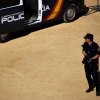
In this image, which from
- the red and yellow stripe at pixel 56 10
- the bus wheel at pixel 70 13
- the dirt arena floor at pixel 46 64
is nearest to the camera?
the dirt arena floor at pixel 46 64

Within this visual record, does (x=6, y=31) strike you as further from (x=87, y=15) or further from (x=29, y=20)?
(x=87, y=15)

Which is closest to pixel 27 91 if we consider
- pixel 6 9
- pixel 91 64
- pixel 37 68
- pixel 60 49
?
pixel 37 68

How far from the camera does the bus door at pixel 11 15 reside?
10602mm

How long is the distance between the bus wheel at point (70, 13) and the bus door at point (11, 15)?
2.36 metres

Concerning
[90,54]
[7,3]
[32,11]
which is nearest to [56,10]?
[32,11]

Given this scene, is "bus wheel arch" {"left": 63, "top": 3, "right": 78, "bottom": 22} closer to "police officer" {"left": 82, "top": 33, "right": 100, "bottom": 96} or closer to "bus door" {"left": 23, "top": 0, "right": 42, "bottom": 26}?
"bus door" {"left": 23, "top": 0, "right": 42, "bottom": 26}

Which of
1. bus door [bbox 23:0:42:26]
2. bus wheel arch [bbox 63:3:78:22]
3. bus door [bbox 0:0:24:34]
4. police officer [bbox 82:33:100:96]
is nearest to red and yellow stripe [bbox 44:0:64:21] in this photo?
bus door [bbox 23:0:42:26]

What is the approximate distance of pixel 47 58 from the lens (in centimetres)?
1012

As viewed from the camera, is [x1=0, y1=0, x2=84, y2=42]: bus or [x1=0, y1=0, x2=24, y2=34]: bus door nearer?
[x1=0, y1=0, x2=24, y2=34]: bus door

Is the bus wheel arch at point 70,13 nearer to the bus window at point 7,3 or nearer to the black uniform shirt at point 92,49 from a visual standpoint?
the bus window at point 7,3

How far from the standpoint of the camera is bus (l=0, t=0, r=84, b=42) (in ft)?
35.3

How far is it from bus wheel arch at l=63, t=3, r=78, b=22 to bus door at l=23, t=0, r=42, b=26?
1.38m

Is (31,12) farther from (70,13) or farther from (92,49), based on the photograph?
(92,49)

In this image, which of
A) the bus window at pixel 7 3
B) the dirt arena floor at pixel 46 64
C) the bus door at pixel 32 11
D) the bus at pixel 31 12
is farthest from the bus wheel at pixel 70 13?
the bus window at pixel 7 3
